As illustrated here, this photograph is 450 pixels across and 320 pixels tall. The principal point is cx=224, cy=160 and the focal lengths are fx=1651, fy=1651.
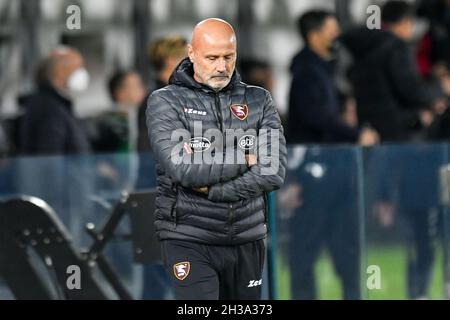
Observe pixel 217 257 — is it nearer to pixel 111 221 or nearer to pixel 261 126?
pixel 261 126

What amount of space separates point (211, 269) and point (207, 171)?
0.41m

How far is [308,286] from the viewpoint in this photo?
9.42 meters

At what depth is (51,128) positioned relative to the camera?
35.0 ft

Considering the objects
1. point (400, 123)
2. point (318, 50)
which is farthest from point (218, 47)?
point (400, 123)

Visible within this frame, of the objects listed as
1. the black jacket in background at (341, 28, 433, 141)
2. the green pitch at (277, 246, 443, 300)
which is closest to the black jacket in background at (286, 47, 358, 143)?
the black jacket in background at (341, 28, 433, 141)

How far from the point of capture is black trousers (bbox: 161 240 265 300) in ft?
22.0

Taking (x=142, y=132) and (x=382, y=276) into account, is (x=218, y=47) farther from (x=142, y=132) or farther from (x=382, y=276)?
(x=142, y=132)

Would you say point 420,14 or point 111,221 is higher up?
point 420,14

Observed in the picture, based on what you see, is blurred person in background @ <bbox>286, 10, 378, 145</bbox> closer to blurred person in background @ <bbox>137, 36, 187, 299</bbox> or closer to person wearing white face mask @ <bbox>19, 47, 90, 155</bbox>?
blurred person in background @ <bbox>137, 36, 187, 299</bbox>

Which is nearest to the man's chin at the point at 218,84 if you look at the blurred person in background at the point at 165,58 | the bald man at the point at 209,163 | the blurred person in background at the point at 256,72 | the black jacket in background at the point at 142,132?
the bald man at the point at 209,163

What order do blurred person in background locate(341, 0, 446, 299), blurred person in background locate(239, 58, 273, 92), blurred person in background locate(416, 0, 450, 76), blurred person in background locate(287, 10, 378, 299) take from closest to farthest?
blurred person in background locate(287, 10, 378, 299), blurred person in background locate(341, 0, 446, 299), blurred person in background locate(239, 58, 273, 92), blurred person in background locate(416, 0, 450, 76)

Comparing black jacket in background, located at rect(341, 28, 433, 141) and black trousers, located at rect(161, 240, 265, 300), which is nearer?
black trousers, located at rect(161, 240, 265, 300)
